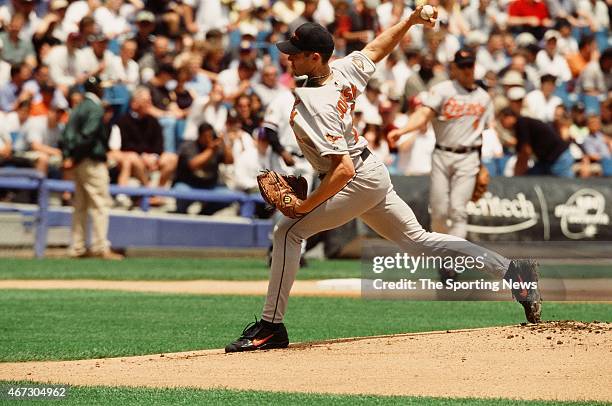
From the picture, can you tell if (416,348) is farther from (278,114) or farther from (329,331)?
(278,114)

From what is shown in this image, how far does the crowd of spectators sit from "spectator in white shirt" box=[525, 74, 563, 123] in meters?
0.02

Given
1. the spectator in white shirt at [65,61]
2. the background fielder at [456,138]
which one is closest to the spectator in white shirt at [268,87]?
the spectator in white shirt at [65,61]

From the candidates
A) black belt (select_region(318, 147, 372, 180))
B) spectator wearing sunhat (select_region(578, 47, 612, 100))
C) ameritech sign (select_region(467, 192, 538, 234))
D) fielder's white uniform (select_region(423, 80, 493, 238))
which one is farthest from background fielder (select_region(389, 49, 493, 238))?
spectator wearing sunhat (select_region(578, 47, 612, 100))

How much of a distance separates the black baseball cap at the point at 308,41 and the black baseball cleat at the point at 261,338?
64.5 inches

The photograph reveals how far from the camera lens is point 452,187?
1186 centimetres

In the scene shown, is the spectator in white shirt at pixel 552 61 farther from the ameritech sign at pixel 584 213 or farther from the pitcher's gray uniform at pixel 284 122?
the pitcher's gray uniform at pixel 284 122

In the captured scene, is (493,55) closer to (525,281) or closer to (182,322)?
(182,322)

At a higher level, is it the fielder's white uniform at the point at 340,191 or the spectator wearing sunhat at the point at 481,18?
the spectator wearing sunhat at the point at 481,18

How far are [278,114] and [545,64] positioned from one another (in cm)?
979

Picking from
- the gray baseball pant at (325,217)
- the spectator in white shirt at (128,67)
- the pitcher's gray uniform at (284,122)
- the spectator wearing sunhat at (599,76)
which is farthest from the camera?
the spectator wearing sunhat at (599,76)

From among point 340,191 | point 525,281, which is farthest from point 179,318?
point 525,281

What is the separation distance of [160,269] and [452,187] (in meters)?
4.66

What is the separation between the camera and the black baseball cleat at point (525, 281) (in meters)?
7.70

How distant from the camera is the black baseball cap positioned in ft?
22.9
